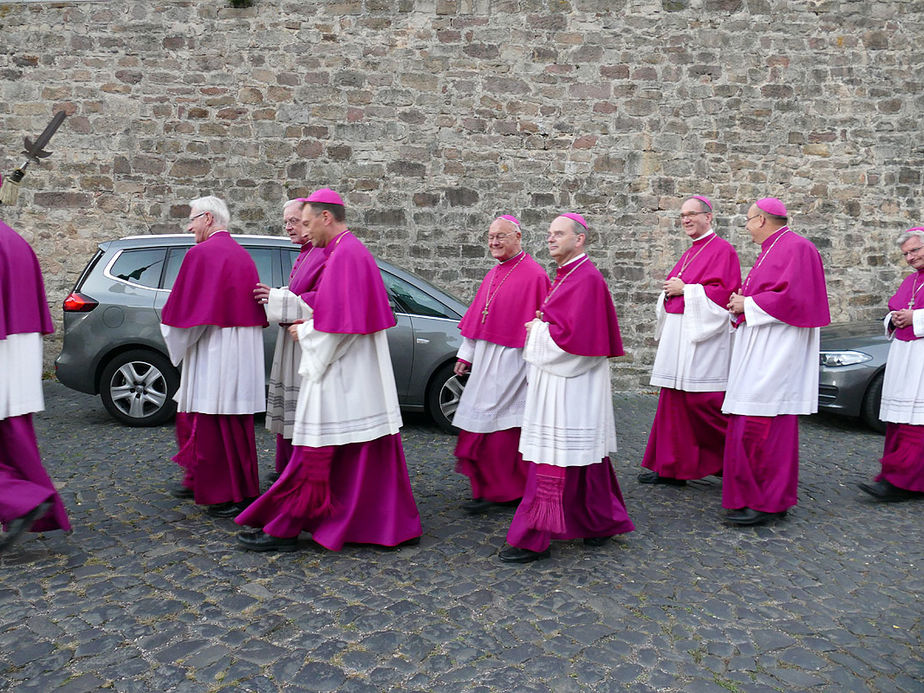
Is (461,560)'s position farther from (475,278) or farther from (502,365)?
(475,278)

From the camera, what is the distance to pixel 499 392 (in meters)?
5.21

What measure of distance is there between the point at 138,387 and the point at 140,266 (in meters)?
1.18

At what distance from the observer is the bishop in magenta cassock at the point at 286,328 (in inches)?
180

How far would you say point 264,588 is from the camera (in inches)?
151

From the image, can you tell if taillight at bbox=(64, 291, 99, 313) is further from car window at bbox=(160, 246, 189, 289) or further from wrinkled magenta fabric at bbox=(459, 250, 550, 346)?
wrinkled magenta fabric at bbox=(459, 250, 550, 346)

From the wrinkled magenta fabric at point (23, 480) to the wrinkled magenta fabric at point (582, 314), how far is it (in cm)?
281

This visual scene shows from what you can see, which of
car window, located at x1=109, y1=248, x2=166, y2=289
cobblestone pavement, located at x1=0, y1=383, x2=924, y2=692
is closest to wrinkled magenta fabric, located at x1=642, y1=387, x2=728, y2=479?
cobblestone pavement, located at x1=0, y1=383, x2=924, y2=692

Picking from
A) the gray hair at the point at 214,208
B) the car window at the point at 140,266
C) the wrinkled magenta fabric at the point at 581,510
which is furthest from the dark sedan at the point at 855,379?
the car window at the point at 140,266

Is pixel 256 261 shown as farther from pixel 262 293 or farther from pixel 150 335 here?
pixel 262 293

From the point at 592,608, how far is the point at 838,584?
4.57 ft

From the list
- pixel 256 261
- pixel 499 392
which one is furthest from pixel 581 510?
pixel 256 261

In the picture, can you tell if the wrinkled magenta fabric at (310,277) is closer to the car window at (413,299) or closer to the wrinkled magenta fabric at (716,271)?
the wrinkled magenta fabric at (716,271)

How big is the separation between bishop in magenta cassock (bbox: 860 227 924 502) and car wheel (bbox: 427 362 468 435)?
11.7 feet

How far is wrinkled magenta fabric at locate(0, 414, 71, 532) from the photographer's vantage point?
3.96 metres
